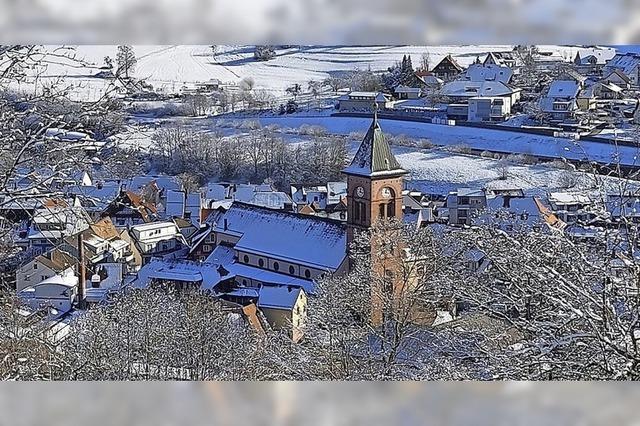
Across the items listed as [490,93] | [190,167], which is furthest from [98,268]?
[490,93]

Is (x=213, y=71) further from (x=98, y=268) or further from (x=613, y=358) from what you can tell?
(x=613, y=358)

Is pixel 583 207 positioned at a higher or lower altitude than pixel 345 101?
lower

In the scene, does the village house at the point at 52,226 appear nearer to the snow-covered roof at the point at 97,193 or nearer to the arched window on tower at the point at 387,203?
the snow-covered roof at the point at 97,193

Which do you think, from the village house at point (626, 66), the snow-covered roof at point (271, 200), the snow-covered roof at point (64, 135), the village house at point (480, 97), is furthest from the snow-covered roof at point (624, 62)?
the snow-covered roof at point (64, 135)

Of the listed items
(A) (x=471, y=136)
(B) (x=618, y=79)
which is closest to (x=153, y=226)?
(A) (x=471, y=136)

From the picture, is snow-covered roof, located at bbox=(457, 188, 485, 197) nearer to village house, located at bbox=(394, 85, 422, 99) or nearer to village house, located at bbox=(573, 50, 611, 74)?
village house, located at bbox=(394, 85, 422, 99)
